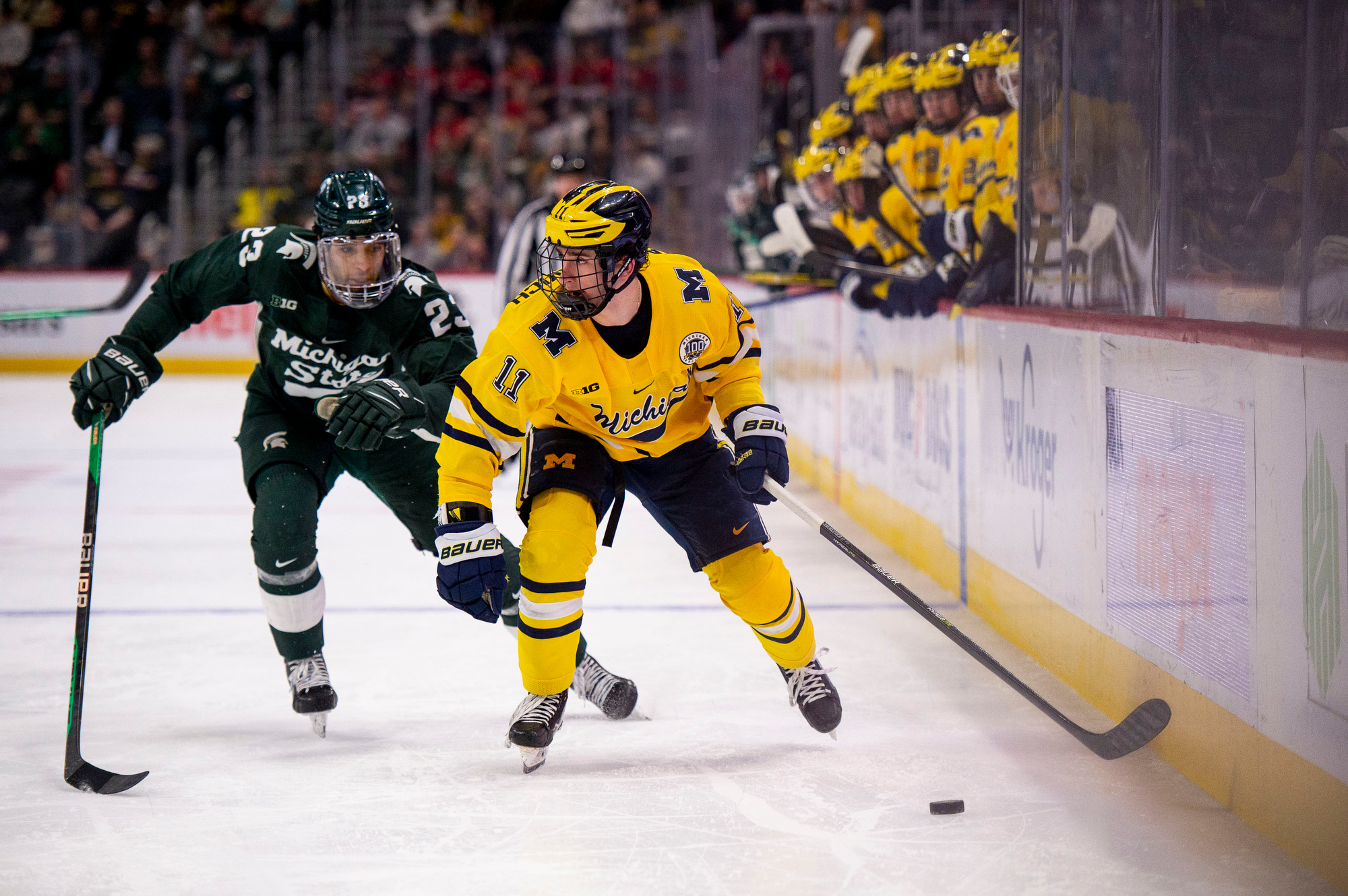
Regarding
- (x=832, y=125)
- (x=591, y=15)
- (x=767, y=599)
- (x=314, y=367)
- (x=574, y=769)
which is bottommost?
(x=574, y=769)

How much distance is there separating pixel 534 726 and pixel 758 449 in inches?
28.6

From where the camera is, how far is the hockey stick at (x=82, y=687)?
2799 millimetres

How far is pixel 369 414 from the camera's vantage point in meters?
2.92

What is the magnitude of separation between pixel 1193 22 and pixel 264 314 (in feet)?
7.25

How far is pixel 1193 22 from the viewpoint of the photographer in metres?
3.14

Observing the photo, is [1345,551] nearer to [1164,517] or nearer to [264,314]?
[1164,517]

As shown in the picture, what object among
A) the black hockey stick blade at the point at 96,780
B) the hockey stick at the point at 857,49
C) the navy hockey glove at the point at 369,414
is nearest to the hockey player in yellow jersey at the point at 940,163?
the hockey stick at the point at 857,49

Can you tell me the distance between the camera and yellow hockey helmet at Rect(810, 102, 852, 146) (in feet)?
→ 21.7

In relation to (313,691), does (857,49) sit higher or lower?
higher

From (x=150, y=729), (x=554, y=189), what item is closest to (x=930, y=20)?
(x=554, y=189)

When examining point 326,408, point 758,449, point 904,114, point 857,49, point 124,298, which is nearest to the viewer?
point 758,449

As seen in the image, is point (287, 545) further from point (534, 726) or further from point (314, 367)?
point (534, 726)

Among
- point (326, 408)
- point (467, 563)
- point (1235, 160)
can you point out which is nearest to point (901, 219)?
point (1235, 160)

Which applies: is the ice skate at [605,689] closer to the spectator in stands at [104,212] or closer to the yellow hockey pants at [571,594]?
the yellow hockey pants at [571,594]
